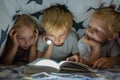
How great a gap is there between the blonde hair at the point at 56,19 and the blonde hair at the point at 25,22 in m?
0.05

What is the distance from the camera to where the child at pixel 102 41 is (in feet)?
5.15

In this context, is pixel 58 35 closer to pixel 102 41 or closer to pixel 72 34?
pixel 72 34

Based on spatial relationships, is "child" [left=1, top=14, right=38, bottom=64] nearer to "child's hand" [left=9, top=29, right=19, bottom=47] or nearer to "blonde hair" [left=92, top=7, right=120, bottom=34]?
"child's hand" [left=9, top=29, right=19, bottom=47]

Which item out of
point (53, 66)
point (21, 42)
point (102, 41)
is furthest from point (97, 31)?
point (21, 42)

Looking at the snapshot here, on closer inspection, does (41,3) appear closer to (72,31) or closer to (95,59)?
(72,31)

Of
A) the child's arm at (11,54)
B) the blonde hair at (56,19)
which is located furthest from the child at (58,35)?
the child's arm at (11,54)

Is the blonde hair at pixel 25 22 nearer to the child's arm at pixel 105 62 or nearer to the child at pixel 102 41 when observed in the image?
the child at pixel 102 41

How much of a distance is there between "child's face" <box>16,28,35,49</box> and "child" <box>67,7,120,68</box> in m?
0.27

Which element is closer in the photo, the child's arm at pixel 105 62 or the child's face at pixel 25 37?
the child's face at pixel 25 37

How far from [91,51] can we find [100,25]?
0.52ft

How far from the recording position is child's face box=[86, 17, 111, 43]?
1567 mm

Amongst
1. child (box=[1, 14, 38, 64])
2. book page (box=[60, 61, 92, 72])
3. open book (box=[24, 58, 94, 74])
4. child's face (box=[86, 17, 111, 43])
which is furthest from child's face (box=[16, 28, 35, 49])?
child's face (box=[86, 17, 111, 43])

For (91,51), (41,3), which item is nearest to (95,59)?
(91,51)

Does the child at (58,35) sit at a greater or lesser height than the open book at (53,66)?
greater
